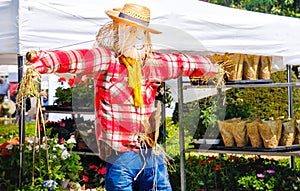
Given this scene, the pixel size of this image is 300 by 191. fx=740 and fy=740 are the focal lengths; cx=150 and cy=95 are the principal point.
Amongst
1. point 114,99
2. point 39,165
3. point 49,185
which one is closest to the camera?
point 114,99

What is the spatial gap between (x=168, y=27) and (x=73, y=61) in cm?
144

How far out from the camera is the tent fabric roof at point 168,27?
14.6ft

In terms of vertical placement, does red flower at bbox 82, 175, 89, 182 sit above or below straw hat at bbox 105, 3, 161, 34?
below

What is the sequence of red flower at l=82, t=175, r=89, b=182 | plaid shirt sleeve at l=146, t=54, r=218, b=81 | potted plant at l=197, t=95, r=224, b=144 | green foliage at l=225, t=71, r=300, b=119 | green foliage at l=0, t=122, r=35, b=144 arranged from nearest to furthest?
plaid shirt sleeve at l=146, t=54, r=218, b=81, potted plant at l=197, t=95, r=224, b=144, red flower at l=82, t=175, r=89, b=182, green foliage at l=0, t=122, r=35, b=144, green foliage at l=225, t=71, r=300, b=119

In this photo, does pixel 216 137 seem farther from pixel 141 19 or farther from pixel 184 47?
pixel 141 19

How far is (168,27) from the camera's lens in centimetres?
505

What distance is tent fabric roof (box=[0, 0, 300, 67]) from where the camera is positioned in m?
4.46

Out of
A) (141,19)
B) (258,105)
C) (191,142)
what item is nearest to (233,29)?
(191,142)

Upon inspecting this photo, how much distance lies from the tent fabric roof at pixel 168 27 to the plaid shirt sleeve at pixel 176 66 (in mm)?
519

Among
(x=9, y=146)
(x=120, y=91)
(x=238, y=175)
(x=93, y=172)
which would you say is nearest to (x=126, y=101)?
(x=120, y=91)

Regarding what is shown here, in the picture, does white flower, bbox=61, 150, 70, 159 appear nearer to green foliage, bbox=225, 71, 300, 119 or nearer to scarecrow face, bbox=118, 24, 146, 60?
scarecrow face, bbox=118, 24, 146, 60

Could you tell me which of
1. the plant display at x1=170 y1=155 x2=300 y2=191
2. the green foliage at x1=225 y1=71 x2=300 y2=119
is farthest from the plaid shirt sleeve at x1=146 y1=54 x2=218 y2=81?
the green foliage at x1=225 y1=71 x2=300 y2=119

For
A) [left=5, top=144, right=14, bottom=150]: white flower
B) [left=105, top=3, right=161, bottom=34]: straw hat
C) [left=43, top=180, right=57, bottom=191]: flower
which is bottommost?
[left=43, top=180, right=57, bottom=191]: flower

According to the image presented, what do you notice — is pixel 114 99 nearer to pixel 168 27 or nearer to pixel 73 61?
pixel 73 61
